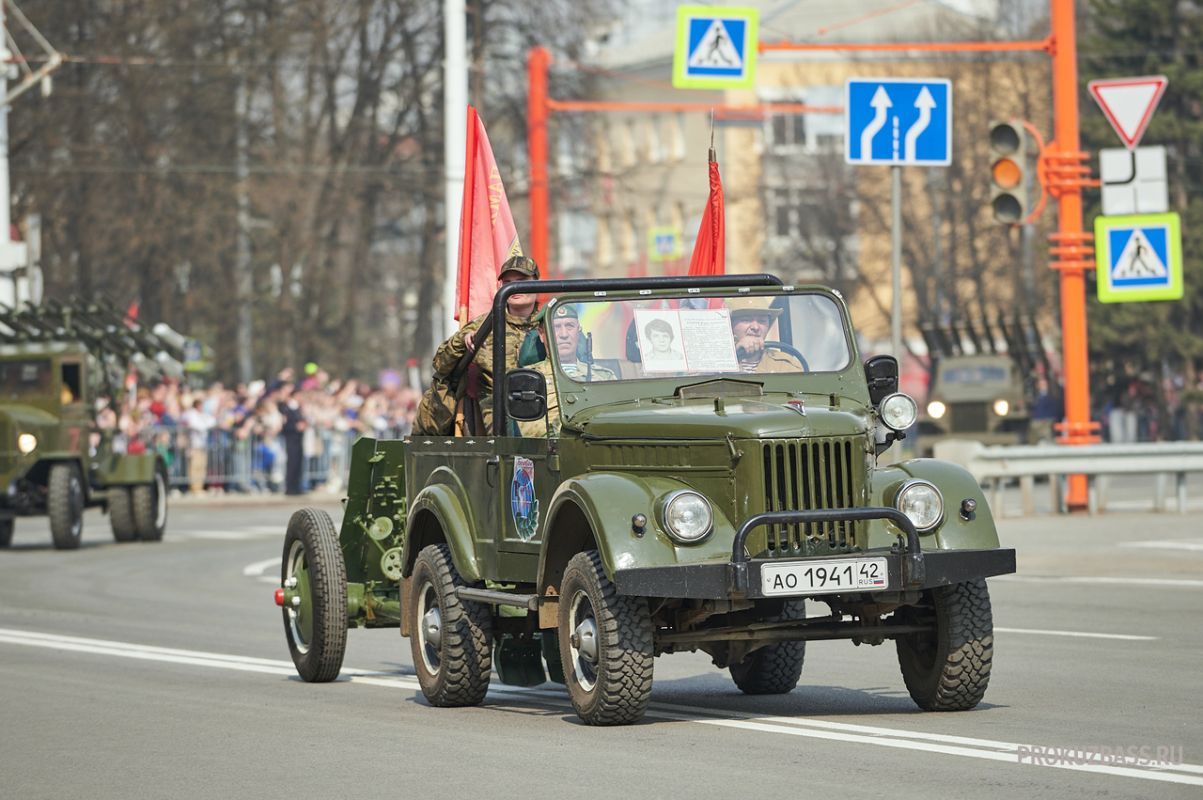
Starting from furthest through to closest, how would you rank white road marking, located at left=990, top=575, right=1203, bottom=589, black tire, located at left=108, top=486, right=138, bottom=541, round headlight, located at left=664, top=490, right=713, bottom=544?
black tire, located at left=108, top=486, right=138, bottom=541 → white road marking, located at left=990, top=575, right=1203, bottom=589 → round headlight, located at left=664, top=490, right=713, bottom=544

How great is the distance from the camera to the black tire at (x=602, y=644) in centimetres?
966

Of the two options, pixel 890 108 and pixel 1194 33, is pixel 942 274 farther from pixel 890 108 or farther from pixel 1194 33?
pixel 890 108

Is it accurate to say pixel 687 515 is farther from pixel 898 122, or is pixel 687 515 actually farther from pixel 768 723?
pixel 898 122

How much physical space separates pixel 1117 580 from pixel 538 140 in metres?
15.5

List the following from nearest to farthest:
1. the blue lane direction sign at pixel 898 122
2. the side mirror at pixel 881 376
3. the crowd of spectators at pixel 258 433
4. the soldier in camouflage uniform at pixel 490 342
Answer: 1. the side mirror at pixel 881 376
2. the soldier in camouflage uniform at pixel 490 342
3. the blue lane direction sign at pixel 898 122
4. the crowd of spectators at pixel 258 433

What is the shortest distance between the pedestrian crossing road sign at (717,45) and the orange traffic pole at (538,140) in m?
2.59

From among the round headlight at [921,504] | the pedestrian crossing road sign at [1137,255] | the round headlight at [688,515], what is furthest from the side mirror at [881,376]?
the pedestrian crossing road sign at [1137,255]

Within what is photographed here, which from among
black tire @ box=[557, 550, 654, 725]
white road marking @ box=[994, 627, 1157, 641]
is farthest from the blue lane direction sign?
black tire @ box=[557, 550, 654, 725]

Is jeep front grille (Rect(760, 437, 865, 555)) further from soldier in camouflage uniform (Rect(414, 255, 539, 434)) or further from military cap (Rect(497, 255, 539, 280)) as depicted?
military cap (Rect(497, 255, 539, 280))

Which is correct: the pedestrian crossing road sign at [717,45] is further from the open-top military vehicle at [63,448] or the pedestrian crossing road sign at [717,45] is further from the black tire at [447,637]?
the black tire at [447,637]

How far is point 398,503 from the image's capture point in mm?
12664

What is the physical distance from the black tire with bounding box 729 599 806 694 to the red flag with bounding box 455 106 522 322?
8.79 ft

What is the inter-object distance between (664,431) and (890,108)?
1096 cm

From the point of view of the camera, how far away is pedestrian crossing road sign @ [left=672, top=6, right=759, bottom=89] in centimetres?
2975
